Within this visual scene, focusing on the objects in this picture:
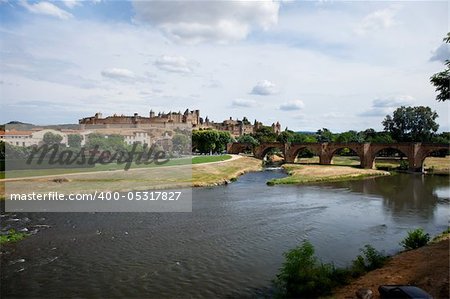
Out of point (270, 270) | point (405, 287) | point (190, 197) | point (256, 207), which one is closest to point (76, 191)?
point (190, 197)

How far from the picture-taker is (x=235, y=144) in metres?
106

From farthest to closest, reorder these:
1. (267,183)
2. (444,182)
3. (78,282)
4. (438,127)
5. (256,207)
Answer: (438,127) < (444,182) < (267,183) < (256,207) < (78,282)

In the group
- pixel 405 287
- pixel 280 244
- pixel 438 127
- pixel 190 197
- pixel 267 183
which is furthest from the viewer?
pixel 438 127

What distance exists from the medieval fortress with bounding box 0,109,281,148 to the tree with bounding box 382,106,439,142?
6251cm

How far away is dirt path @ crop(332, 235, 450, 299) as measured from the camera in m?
14.2

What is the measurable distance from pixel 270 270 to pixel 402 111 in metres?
97.7

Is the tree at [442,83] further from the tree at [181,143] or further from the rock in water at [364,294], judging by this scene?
the tree at [181,143]

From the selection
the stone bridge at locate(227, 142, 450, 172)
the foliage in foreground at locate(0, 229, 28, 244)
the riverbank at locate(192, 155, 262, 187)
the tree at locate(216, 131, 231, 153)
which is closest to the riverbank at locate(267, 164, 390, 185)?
the riverbank at locate(192, 155, 262, 187)

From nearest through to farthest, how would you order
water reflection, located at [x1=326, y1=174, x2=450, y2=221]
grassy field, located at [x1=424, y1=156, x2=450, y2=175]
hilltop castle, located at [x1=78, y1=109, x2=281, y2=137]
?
1. water reflection, located at [x1=326, y1=174, x2=450, y2=221]
2. grassy field, located at [x1=424, y1=156, x2=450, y2=175]
3. hilltop castle, located at [x1=78, y1=109, x2=281, y2=137]

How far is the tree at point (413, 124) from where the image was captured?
3942 inches

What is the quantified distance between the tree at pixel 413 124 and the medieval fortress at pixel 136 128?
62.5 m

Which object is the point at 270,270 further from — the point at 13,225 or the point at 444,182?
the point at 444,182

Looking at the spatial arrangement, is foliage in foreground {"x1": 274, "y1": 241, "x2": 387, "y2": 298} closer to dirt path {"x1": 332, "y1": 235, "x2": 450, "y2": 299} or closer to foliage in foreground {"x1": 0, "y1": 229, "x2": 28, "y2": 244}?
dirt path {"x1": 332, "y1": 235, "x2": 450, "y2": 299}

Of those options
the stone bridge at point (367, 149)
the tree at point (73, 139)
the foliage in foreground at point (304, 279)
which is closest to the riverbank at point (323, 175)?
the stone bridge at point (367, 149)
